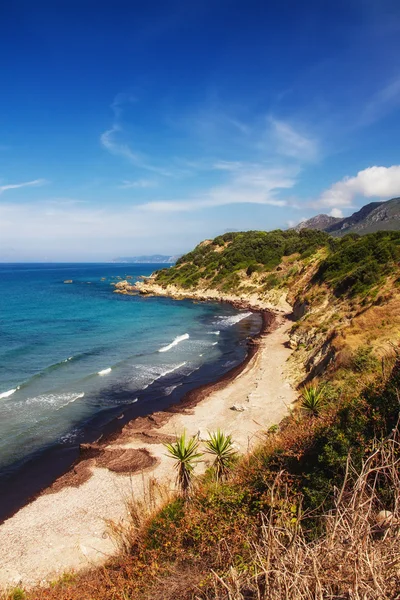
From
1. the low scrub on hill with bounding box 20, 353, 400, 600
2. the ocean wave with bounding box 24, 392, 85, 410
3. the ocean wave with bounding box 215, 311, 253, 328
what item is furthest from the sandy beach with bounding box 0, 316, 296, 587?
the ocean wave with bounding box 215, 311, 253, 328

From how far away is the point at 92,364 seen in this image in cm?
3459

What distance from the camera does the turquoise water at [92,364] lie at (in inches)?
898

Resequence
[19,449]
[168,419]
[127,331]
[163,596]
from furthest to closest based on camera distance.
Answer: [127,331]
[168,419]
[19,449]
[163,596]

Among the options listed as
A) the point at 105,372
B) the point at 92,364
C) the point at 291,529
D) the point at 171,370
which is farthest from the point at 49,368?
the point at 291,529

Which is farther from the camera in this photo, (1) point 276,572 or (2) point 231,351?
(2) point 231,351

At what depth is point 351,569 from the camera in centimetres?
402

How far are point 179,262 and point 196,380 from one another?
80.1 m

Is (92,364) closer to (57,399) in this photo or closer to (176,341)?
(57,399)

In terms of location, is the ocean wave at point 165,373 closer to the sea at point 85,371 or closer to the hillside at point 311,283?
the sea at point 85,371

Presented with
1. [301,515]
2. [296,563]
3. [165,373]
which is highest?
[296,563]

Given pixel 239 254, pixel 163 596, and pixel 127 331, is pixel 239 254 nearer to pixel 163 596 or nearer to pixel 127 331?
pixel 127 331

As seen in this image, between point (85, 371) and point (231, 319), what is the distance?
31.4 m

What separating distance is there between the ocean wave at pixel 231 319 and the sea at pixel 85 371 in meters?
0.17

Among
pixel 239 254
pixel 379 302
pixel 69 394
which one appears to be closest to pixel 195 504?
pixel 69 394
